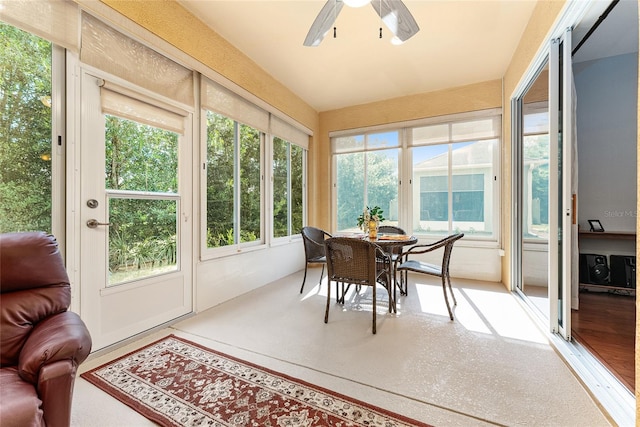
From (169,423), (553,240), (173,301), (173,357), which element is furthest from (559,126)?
(173,301)

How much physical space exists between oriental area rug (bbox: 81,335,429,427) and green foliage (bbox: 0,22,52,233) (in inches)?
44.5

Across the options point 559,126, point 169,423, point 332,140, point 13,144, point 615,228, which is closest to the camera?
point 169,423

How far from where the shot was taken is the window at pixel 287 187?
13.6ft

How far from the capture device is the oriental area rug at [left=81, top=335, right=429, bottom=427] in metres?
1.34

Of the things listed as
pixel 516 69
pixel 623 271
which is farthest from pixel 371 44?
pixel 623 271

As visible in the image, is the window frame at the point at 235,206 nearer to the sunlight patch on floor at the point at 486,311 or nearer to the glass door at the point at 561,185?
the sunlight patch on floor at the point at 486,311

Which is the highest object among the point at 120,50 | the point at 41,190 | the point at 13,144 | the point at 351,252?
the point at 120,50

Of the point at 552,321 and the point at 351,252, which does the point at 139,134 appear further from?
the point at 552,321

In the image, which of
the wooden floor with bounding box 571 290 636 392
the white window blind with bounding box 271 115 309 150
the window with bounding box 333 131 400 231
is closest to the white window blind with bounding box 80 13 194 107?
the white window blind with bounding box 271 115 309 150

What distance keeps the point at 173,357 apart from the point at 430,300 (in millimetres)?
2615

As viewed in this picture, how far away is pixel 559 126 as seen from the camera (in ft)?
6.79

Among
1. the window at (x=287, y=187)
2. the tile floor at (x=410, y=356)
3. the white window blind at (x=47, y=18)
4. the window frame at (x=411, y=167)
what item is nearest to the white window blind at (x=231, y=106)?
the window at (x=287, y=187)

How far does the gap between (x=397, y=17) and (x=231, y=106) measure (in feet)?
6.67

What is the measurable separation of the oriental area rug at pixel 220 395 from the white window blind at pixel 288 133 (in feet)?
10.2
